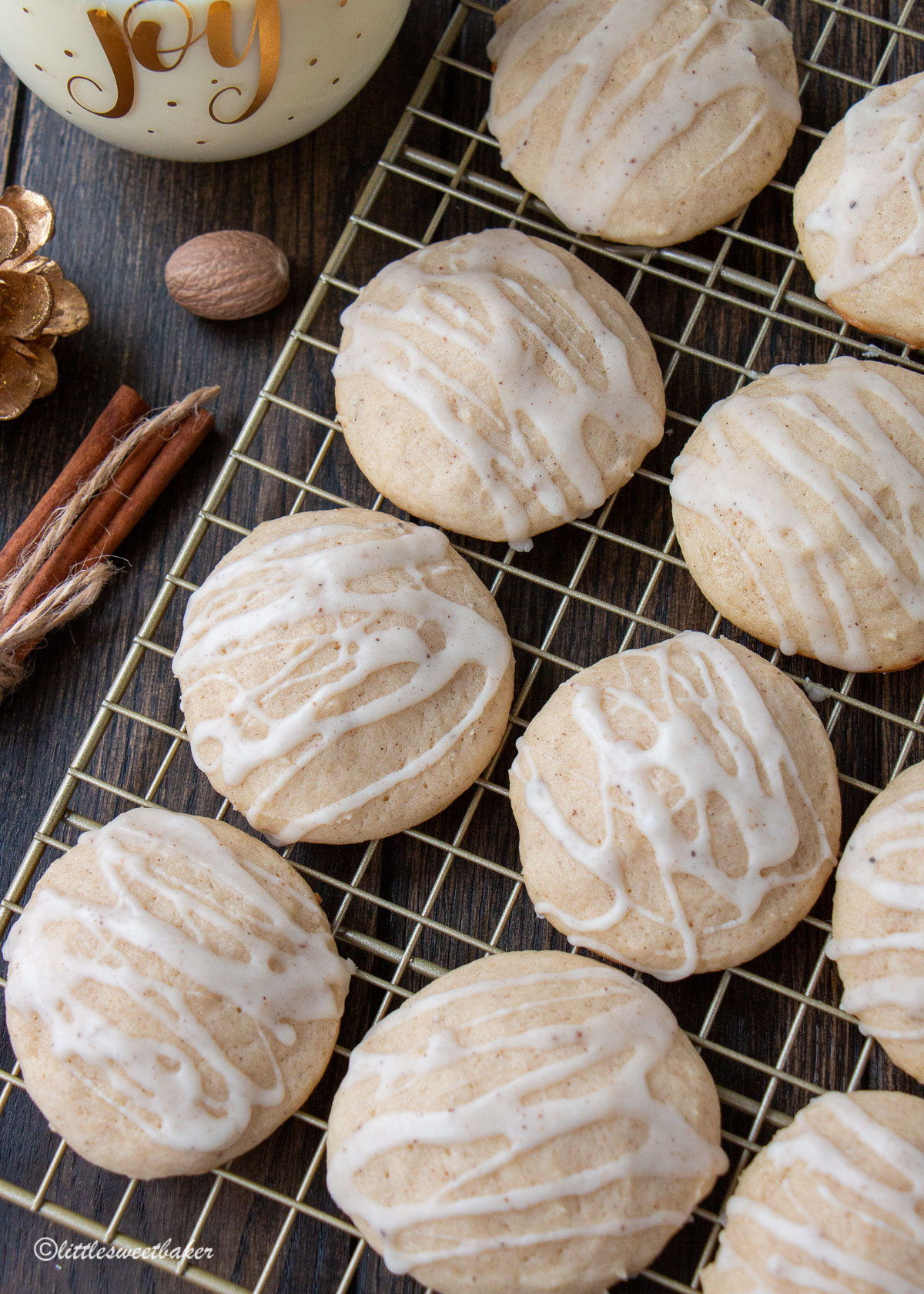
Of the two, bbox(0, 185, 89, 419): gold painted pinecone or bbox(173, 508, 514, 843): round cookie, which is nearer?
bbox(173, 508, 514, 843): round cookie

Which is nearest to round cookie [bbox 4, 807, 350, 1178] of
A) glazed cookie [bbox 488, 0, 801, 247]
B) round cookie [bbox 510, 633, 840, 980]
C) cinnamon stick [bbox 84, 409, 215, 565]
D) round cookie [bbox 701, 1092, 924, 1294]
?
round cookie [bbox 510, 633, 840, 980]

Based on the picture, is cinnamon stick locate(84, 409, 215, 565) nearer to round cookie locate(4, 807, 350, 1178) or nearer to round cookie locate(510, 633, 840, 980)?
round cookie locate(4, 807, 350, 1178)

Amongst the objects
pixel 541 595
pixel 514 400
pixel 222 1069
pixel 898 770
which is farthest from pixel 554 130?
pixel 222 1069

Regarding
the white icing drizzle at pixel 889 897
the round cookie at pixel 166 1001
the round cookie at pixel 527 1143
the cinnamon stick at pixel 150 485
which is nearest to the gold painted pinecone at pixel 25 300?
the cinnamon stick at pixel 150 485

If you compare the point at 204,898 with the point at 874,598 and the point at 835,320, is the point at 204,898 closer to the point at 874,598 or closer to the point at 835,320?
the point at 874,598

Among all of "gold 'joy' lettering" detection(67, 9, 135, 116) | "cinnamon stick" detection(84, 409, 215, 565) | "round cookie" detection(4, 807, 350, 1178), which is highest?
"gold 'joy' lettering" detection(67, 9, 135, 116)

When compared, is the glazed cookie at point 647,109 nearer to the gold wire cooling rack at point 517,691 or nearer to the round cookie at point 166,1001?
the gold wire cooling rack at point 517,691
